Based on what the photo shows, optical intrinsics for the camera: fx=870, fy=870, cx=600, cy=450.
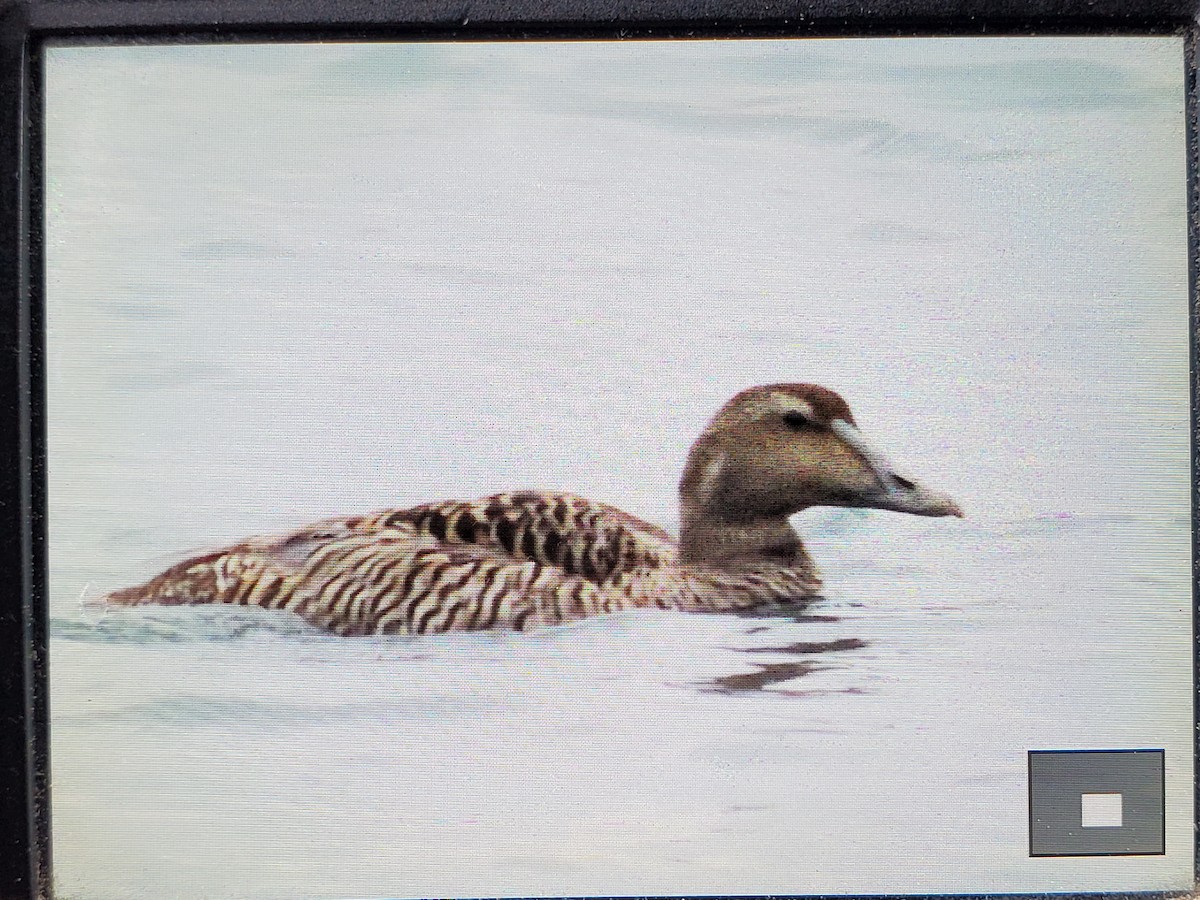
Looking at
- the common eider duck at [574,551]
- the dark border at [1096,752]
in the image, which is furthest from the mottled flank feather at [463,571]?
the dark border at [1096,752]

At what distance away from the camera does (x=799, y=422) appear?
0.77 meters

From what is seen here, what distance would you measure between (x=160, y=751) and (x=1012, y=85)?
0.96m

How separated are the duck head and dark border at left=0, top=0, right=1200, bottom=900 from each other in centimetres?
29

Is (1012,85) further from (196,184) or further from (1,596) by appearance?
(1,596)

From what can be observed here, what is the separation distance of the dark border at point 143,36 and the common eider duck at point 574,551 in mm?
118

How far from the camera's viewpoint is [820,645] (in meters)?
0.76

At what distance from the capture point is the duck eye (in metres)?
0.77

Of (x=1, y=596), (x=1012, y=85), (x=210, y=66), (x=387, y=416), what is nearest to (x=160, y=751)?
(x=1, y=596)

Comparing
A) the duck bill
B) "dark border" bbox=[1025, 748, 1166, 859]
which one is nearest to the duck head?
the duck bill

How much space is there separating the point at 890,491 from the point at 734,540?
143mm

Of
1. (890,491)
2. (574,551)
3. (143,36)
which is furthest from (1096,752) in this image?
(143,36)

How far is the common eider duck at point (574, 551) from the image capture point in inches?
29.9
